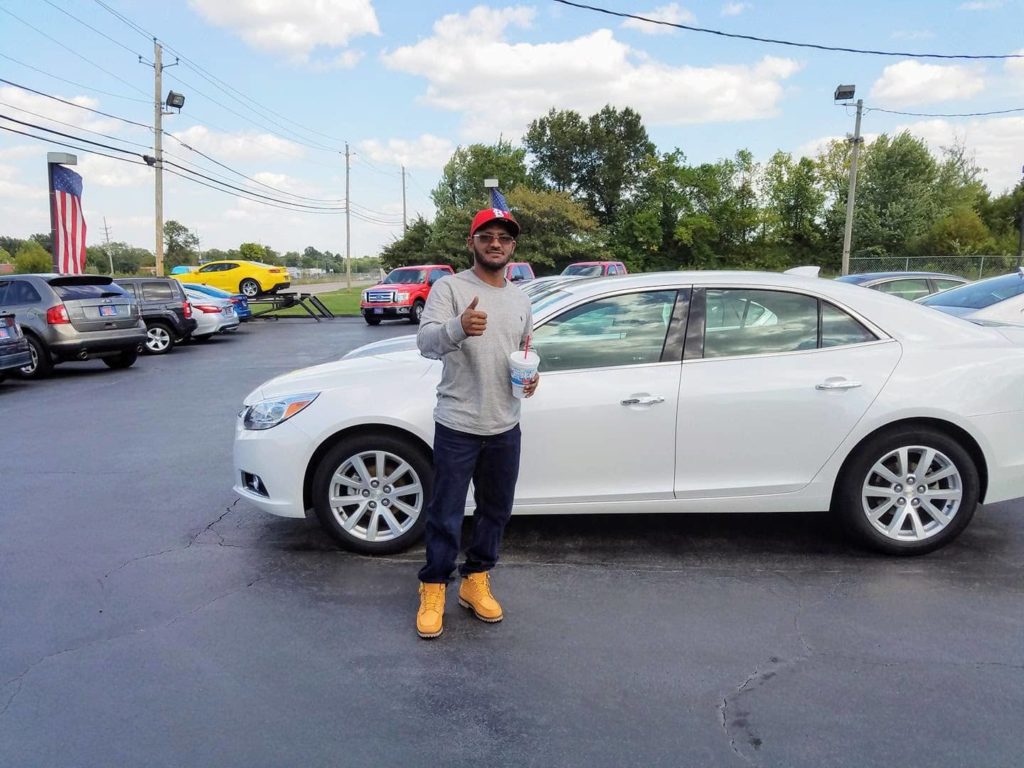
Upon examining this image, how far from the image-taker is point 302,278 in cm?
8662

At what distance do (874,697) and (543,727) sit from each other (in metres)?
1.25

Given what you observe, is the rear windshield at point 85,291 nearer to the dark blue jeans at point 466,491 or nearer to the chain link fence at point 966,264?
the dark blue jeans at point 466,491

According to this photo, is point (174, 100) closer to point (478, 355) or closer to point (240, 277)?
point (240, 277)

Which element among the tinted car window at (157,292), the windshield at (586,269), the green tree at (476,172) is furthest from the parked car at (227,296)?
the green tree at (476,172)

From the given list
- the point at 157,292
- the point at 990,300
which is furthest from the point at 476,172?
the point at 990,300

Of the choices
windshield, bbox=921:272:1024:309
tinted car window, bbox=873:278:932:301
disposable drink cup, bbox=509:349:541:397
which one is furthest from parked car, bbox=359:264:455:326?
disposable drink cup, bbox=509:349:541:397

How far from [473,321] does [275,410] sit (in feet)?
5.83

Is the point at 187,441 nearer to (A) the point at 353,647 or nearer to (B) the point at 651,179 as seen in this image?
(A) the point at 353,647

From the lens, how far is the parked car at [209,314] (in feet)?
53.9

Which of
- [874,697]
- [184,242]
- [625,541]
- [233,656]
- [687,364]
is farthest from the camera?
[184,242]

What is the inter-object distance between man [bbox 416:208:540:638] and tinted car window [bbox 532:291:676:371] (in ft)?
2.65

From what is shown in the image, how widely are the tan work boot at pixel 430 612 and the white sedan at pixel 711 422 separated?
2.46ft

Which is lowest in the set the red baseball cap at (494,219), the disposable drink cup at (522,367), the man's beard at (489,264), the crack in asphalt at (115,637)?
the crack in asphalt at (115,637)

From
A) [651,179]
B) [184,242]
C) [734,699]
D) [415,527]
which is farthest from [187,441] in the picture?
[184,242]
